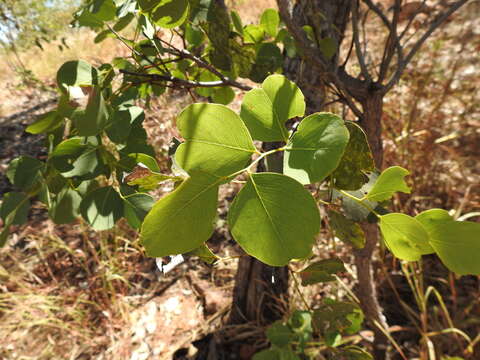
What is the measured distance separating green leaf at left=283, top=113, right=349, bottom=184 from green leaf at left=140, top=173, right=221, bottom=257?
6 centimetres

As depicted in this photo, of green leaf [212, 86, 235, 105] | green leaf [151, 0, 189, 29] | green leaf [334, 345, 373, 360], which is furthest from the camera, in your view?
green leaf [212, 86, 235, 105]

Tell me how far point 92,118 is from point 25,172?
7.7 inches

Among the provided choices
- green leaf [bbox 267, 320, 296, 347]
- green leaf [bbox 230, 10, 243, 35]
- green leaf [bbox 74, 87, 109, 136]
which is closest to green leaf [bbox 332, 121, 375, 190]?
green leaf [bbox 74, 87, 109, 136]

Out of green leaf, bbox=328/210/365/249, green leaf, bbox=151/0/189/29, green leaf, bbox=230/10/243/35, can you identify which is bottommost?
green leaf, bbox=328/210/365/249

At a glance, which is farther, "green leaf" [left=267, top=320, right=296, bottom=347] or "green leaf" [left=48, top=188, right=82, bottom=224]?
"green leaf" [left=267, top=320, right=296, bottom=347]

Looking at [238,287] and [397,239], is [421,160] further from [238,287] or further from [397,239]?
[397,239]

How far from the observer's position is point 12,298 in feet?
4.94

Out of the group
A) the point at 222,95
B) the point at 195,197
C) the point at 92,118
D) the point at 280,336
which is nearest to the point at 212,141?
the point at 195,197

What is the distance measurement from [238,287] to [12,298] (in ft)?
3.74

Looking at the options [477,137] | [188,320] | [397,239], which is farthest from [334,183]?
[477,137]

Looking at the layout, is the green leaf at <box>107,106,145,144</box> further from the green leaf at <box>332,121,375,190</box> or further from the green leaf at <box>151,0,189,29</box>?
the green leaf at <box>332,121,375,190</box>

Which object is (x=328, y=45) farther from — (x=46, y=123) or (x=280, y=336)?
(x=280, y=336)

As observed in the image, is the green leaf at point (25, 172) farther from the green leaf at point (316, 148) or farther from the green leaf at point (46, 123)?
the green leaf at point (316, 148)

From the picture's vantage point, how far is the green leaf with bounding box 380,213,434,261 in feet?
0.87
